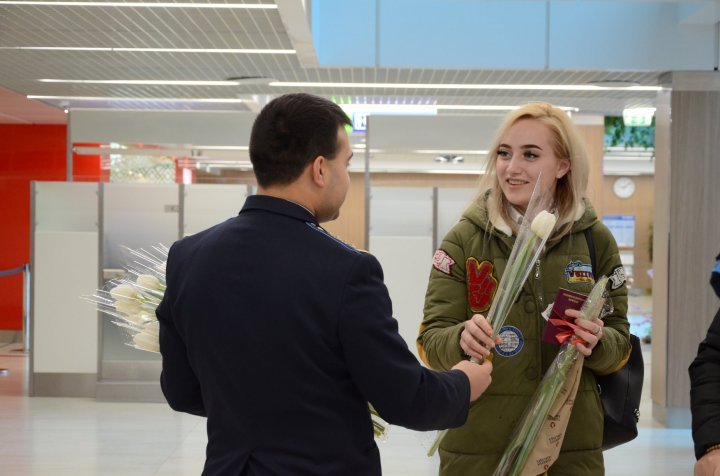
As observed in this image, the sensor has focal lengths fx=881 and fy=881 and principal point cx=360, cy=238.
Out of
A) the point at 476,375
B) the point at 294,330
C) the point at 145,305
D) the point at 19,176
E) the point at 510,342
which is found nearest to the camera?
the point at 294,330

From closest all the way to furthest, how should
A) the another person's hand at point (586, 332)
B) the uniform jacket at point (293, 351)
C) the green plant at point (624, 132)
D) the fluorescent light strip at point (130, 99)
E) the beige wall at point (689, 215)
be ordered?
the uniform jacket at point (293, 351) < the another person's hand at point (586, 332) < the beige wall at point (689, 215) < the fluorescent light strip at point (130, 99) < the green plant at point (624, 132)

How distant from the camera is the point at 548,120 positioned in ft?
7.10

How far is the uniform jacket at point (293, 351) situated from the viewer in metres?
A: 1.55

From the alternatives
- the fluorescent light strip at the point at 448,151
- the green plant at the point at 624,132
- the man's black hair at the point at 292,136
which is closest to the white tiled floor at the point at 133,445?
the fluorescent light strip at the point at 448,151

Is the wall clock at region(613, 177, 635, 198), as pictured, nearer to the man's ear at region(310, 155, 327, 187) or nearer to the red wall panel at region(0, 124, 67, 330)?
the red wall panel at region(0, 124, 67, 330)

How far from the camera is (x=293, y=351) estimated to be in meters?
1.55

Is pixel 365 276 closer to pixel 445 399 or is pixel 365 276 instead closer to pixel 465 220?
pixel 445 399

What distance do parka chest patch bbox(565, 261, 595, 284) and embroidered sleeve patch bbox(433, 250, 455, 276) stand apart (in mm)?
280

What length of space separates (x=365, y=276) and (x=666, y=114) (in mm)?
6494

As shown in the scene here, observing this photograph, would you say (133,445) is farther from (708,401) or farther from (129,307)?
(708,401)

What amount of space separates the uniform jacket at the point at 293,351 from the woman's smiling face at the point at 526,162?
2.19 feet

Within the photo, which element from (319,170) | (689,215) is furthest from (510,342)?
(689,215)

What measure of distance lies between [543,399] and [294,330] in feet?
2.30

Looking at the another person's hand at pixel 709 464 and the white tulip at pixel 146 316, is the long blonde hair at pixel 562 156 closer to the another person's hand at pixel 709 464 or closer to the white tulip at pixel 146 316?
the another person's hand at pixel 709 464
